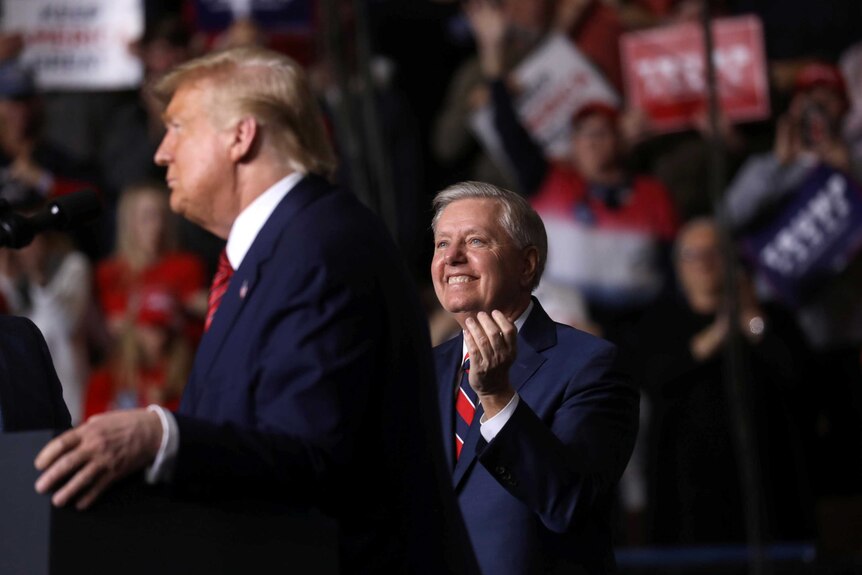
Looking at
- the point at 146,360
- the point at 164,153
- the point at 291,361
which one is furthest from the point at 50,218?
the point at 146,360

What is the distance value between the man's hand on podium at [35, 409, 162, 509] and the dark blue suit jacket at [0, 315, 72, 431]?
1.26ft

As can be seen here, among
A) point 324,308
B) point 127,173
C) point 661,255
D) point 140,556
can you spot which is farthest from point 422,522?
point 127,173

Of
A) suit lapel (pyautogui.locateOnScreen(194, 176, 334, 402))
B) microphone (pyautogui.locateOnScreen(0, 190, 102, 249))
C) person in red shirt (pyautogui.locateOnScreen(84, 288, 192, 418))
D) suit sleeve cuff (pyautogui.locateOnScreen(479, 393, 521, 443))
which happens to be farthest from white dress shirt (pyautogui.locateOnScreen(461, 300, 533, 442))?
A: person in red shirt (pyautogui.locateOnScreen(84, 288, 192, 418))

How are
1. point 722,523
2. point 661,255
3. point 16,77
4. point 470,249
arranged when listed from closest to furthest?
point 470,249 → point 722,523 → point 661,255 → point 16,77

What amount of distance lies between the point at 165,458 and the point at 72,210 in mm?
565

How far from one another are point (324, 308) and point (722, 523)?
4290 mm

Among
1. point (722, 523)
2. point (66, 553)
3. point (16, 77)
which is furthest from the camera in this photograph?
point (16, 77)

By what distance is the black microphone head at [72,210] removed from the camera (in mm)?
2020

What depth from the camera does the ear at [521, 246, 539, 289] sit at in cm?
222

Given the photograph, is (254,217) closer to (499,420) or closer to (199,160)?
(199,160)

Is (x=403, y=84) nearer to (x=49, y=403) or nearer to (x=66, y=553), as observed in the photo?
(x=49, y=403)

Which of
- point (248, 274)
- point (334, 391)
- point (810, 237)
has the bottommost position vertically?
point (810, 237)

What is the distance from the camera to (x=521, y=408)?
2105mm

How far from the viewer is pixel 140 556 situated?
1.56 metres
